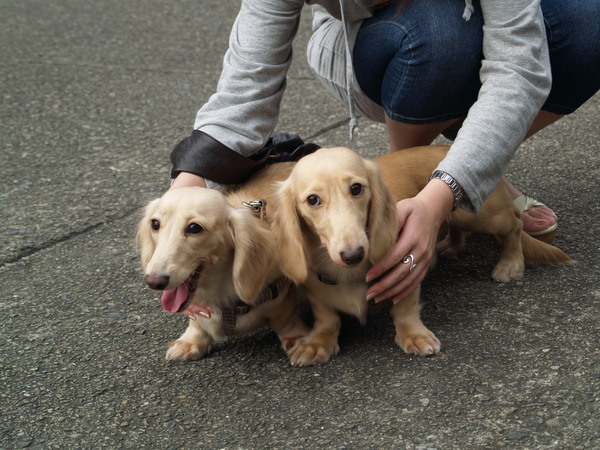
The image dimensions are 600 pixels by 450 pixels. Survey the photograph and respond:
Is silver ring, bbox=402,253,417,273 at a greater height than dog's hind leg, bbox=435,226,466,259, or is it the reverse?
silver ring, bbox=402,253,417,273

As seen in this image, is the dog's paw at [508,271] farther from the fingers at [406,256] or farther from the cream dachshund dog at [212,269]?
the cream dachshund dog at [212,269]

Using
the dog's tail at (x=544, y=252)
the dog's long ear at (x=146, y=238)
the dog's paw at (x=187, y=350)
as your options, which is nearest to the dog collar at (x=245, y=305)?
the dog's paw at (x=187, y=350)

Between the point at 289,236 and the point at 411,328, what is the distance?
1.43 feet

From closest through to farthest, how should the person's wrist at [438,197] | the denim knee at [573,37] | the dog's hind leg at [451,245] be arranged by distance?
the person's wrist at [438,197] → the denim knee at [573,37] → the dog's hind leg at [451,245]

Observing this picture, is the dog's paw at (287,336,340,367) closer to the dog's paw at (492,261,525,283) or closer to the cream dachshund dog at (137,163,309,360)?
the cream dachshund dog at (137,163,309,360)

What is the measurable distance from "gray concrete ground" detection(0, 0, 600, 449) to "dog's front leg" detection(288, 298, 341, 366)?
37 mm

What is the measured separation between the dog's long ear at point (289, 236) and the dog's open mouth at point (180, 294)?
23cm

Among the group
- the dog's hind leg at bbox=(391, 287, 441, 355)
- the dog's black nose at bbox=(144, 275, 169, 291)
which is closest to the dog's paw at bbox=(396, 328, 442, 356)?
the dog's hind leg at bbox=(391, 287, 441, 355)

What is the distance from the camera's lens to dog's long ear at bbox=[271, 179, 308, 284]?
2000 millimetres

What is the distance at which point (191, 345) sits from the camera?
2.21 metres

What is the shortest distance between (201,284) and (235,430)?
0.42 meters

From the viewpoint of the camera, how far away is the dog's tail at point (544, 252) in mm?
2480

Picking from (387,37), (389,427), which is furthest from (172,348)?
(387,37)

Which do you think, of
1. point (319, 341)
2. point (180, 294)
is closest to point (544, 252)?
point (319, 341)
